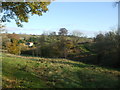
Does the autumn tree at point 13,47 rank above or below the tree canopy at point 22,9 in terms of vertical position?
below

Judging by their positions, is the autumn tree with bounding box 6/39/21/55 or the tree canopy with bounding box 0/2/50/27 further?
the autumn tree with bounding box 6/39/21/55

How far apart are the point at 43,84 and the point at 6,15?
5.67 m

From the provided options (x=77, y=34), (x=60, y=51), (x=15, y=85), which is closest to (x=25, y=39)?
(x=60, y=51)

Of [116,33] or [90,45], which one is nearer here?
[116,33]

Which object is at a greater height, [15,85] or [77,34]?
[77,34]

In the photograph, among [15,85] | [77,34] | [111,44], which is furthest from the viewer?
[77,34]

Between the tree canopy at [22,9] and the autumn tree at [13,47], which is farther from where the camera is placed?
the autumn tree at [13,47]

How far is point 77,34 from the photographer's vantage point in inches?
1335

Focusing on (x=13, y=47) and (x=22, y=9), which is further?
(x=13, y=47)

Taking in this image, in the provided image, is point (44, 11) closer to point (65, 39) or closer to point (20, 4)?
point (20, 4)

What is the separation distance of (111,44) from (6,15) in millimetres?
22731

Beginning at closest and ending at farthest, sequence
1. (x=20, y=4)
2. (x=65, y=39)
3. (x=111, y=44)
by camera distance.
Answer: (x=20, y=4), (x=111, y=44), (x=65, y=39)

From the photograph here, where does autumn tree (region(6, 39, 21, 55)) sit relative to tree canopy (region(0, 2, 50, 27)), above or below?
below

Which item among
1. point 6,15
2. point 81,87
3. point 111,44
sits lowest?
point 81,87
